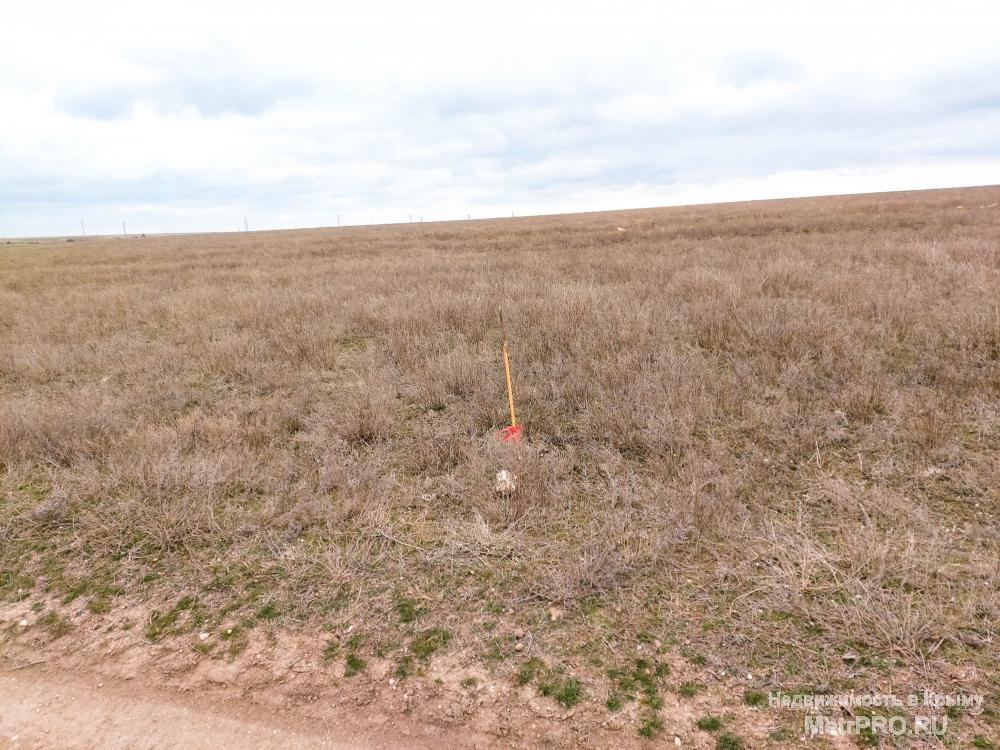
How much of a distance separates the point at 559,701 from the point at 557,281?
947cm

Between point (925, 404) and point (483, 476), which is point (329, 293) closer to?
point (483, 476)

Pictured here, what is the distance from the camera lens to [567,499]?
360 centimetres

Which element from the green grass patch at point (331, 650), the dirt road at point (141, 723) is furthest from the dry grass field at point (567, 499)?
the dirt road at point (141, 723)

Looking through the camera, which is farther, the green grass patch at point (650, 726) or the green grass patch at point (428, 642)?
the green grass patch at point (428, 642)

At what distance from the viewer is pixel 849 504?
10.7 ft

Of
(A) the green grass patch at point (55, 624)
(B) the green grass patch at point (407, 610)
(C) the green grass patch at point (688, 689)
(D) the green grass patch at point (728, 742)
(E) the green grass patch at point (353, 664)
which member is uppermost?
(A) the green grass patch at point (55, 624)

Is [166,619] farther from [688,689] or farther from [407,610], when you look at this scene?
[688,689]

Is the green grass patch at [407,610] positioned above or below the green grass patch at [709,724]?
above

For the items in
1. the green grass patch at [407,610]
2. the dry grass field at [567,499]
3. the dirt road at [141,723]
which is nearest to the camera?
the dirt road at [141,723]

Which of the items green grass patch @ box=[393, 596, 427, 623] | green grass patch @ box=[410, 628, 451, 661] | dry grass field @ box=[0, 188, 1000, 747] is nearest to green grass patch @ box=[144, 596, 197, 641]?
dry grass field @ box=[0, 188, 1000, 747]

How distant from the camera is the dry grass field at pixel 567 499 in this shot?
2.39m

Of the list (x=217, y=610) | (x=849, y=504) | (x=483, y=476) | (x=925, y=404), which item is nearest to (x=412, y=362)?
(x=483, y=476)

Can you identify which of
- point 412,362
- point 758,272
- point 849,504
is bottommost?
point 849,504

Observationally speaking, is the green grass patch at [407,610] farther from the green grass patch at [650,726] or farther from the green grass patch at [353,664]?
the green grass patch at [650,726]
